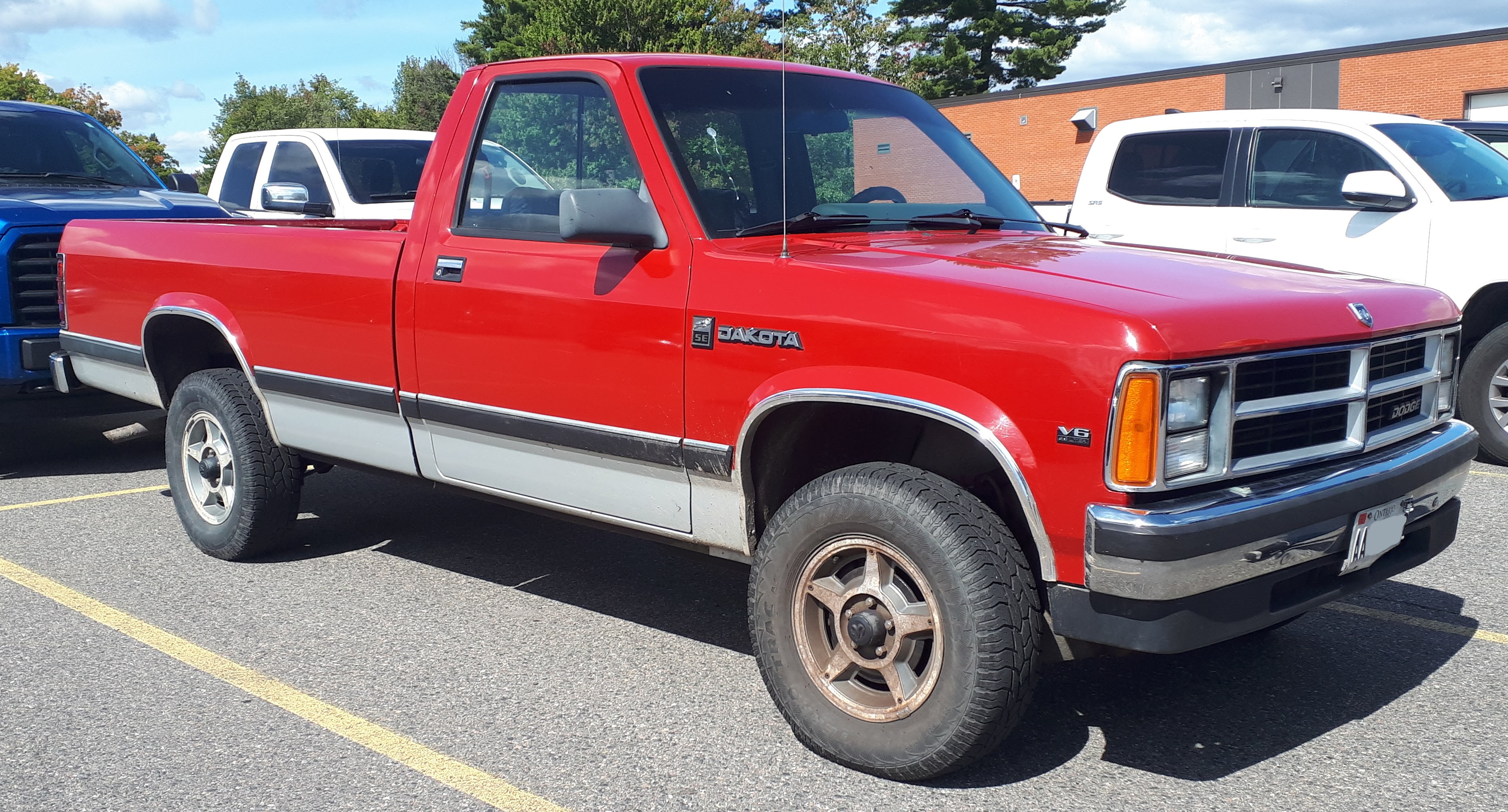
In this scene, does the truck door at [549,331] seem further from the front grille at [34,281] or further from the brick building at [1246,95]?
the brick building at [1246,95]

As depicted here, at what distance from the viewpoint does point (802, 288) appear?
347 cm

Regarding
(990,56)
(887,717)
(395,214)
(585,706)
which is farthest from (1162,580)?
(990,56)

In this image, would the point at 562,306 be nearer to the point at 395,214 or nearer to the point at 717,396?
the point at 717,396

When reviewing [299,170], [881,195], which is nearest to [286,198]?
[299,170]

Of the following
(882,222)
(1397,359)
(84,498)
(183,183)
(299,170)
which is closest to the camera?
(1397,359)

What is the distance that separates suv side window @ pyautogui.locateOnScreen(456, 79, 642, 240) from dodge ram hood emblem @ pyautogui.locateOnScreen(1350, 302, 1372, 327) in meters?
2.10

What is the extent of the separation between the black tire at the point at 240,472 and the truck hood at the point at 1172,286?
2.65 m

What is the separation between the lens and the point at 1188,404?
2973 mm

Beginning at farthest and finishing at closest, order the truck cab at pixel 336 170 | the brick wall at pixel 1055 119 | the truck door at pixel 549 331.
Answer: the brick wall at pixel 1055 119 < the truck cab at pixel 336 170 < the truck door at pixel 549 331

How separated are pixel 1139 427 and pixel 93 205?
22.8 feet

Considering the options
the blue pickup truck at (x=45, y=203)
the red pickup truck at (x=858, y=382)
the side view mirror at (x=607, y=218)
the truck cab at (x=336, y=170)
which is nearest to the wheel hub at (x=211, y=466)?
the red pickup truck at (x=858, y=382)

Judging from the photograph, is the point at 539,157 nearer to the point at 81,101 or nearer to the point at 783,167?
the point at 783,167

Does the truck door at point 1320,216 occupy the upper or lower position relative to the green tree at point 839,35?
lower

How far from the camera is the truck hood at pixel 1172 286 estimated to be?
301cm
